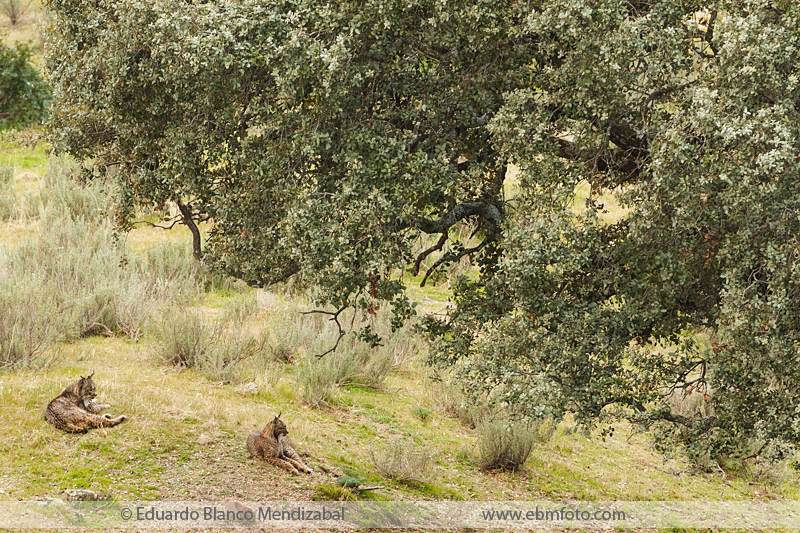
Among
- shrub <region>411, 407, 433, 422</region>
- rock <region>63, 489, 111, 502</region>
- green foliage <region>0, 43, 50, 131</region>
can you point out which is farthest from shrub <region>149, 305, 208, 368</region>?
green foliage <region>0, 43, 50, 131</region>

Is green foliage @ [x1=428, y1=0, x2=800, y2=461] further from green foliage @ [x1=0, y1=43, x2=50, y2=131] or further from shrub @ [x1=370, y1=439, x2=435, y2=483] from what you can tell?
green foliage @ [x1=0, y1=43, x2=50, y2=131]

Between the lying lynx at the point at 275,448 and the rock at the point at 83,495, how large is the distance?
2237 mm

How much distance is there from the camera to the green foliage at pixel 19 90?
6.54 meters

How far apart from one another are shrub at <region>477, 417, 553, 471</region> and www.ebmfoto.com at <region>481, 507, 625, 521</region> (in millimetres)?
1331

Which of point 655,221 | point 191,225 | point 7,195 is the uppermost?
point 655,221

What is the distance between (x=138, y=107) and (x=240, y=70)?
1.31 meters

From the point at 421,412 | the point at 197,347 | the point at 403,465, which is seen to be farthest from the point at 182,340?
the point at 403,465

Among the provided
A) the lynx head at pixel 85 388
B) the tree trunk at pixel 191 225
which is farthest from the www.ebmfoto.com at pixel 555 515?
the lynx head at pixel 85 388

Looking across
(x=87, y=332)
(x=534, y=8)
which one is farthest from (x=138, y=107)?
(x=87, y=332)

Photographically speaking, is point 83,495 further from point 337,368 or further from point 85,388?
point 337,368

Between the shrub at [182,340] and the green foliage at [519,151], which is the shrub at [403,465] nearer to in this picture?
the green foliage at [519,151]

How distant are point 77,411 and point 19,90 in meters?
3.89

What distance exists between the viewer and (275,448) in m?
9.26

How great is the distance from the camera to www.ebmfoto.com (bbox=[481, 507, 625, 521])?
9.50 meters
